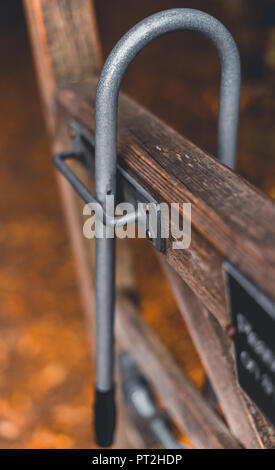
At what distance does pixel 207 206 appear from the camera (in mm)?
659

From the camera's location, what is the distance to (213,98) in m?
4.27

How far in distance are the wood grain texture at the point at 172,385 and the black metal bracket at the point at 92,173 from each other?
1.66 ft

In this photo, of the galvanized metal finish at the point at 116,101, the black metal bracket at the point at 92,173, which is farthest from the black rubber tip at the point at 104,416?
the black metal bracket at the point at 92,173

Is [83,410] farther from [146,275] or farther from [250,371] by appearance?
[250,371]

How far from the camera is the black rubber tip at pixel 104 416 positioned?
3.67ft

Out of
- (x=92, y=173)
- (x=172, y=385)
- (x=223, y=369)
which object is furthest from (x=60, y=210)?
(x=223, y=369)

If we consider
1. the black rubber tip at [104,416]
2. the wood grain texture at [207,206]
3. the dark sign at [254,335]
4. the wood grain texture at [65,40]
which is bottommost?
the black rubber tip at [104,416]

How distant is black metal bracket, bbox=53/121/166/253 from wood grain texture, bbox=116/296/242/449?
1.66 feet

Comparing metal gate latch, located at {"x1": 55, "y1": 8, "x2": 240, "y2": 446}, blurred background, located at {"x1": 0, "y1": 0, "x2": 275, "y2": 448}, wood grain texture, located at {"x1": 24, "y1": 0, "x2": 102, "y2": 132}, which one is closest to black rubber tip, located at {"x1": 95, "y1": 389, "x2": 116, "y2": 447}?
metal gate latch, located at {"x1": 55, "y1": 8, "x2": 240, "y2": 446}

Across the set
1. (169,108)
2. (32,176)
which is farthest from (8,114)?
(169,108)

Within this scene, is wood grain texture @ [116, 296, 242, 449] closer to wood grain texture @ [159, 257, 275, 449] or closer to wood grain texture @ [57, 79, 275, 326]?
wood grain texture @ [159, 257, 275, 449]

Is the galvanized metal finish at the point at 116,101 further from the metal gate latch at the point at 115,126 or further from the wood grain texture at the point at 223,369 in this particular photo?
the wood grain texture at the point at 223,369

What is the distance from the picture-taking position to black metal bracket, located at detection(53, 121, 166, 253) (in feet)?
2.60
